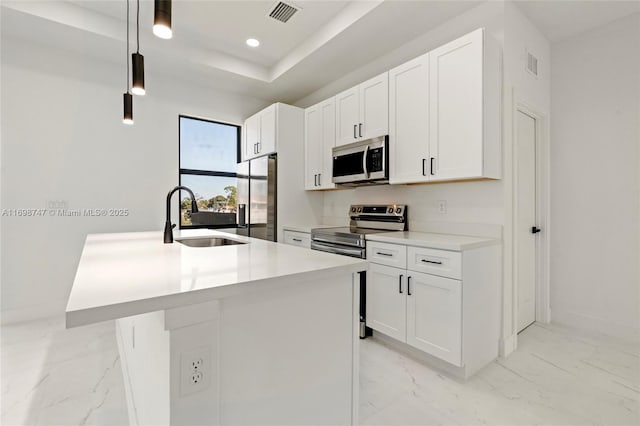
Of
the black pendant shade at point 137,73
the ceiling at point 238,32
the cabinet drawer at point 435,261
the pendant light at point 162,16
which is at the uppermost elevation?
the ceiling at point 238,32

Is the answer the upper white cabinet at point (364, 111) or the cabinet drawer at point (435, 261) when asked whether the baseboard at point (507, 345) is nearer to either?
the cabinet drawer at point (435, 261)

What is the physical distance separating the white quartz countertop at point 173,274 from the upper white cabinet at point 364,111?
5.64 ft

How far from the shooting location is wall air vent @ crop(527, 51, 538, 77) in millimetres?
2666

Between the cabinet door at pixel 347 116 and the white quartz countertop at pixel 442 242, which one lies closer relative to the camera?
the white quartz countertop at pixel 442 242

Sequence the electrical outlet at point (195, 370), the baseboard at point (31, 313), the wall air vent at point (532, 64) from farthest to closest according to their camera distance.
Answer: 1. the baseboard at point (31, 313)
2. the wall air vent at point (532, 64)
3. the electrical outlet at point (195, 370)

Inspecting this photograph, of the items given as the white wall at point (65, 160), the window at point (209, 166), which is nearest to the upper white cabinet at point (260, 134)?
the window at point (209, 166)

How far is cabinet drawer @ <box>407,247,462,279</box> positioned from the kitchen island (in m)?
0.96

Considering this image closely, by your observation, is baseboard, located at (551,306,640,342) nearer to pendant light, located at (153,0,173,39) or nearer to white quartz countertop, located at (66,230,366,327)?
white quartz countertop, located at (66,230,366,327)

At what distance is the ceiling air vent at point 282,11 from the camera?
2.78 meters

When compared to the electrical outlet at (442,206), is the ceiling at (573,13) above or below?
above

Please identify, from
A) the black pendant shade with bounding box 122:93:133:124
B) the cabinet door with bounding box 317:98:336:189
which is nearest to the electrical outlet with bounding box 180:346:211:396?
the black pendant shade with bounding box 122:93:133:124

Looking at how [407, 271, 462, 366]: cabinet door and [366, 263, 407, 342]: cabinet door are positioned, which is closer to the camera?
[407, 271, 462, 366]: cabinet door

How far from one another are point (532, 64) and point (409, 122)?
123 centimetres

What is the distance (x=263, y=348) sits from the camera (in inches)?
43.2
